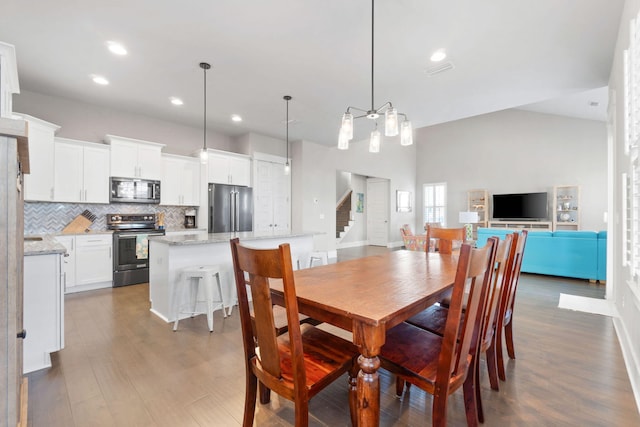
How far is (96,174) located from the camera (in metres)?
4.41

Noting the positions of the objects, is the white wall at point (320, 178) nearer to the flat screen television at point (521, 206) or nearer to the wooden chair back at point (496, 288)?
the flat screen television at point (521, 206)

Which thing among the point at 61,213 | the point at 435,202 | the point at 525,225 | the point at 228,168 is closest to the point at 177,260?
the point at 61,213

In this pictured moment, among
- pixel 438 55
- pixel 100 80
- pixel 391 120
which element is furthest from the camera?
pixel 100 80

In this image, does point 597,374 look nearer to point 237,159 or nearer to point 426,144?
point 237,159

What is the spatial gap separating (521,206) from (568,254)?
430 cm

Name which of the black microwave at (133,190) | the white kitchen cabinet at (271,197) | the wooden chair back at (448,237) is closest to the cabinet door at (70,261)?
the black microwave at (133,190)

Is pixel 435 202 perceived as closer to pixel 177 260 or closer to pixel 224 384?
pixel 177 260

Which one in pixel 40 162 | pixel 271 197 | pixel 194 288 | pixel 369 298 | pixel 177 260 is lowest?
pixel 194 288

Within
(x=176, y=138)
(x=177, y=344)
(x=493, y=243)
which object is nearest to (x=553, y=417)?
(x=493, y=243)

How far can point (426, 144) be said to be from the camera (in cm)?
1070

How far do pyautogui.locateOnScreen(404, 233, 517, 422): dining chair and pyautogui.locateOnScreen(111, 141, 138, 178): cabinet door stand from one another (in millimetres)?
4875

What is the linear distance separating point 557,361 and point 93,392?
10.9ft

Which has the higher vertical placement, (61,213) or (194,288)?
(61,213)

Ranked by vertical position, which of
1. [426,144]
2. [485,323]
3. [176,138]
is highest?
[426,144]
